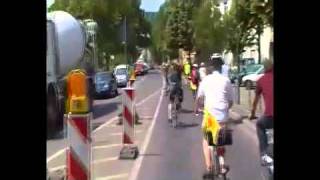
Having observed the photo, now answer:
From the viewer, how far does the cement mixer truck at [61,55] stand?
61.9 ft

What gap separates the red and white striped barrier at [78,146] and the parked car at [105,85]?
30.1m

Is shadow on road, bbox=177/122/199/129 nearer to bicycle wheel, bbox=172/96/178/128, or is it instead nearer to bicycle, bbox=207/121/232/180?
bicycle wheel, bbox=172/96/178/128

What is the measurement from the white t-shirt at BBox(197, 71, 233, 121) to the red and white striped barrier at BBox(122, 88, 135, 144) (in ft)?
14.0

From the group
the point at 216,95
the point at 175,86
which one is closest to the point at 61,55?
the point at 175,86

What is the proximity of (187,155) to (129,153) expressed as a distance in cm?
110

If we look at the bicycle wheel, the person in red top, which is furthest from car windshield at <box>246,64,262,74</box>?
the person in red top

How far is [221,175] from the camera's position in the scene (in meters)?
8.45

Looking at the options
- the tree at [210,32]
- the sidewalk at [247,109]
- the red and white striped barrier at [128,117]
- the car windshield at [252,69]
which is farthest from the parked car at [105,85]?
the red and white striped barrier at [128,117]

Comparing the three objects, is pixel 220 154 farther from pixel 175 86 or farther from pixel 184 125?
pixel 184 125

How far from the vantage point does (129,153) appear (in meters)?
12.5

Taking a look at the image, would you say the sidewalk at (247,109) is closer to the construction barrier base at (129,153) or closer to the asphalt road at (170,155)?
the asphalt road at (170,155)

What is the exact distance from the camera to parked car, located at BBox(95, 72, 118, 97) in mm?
37750
